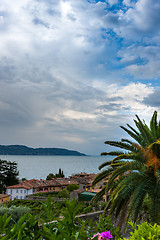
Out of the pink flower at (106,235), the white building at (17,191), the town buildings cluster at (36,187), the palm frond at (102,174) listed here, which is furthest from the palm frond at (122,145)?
the white building at (17,191)

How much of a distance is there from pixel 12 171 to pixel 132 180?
63.1 meters

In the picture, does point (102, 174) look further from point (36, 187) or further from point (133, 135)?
point (36, 187)

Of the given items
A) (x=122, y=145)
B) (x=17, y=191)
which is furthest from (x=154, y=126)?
(x=17, y=191)

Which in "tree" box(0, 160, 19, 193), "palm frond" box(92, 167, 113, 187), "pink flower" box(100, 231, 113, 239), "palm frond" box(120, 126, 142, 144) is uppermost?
"palm frond" box(120, 126, 142, 144)

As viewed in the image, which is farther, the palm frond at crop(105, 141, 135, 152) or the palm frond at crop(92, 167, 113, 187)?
the palm frond at crop(92, 167, 113, 187)

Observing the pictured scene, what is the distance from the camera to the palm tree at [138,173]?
7.00 metres

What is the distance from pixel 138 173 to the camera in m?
7.48

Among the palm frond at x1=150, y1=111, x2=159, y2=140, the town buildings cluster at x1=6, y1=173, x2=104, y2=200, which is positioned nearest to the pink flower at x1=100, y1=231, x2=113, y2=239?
the palm frond at x1=150, y1=111, x2=159, y2=140

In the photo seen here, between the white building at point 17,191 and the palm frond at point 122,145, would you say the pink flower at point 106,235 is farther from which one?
the white building at point 17,191

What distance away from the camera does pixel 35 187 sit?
6544 cm

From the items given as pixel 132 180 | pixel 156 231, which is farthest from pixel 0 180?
pixel 156 231

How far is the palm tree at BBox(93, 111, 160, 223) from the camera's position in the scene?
700cm

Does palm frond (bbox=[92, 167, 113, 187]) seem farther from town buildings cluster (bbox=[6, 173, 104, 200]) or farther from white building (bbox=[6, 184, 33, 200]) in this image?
white building (bbox=[6, 184, 33, 200])

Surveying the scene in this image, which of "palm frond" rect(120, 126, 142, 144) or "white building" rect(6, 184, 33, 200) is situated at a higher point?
"palm frond" rect(120, 126, 142, 144)
